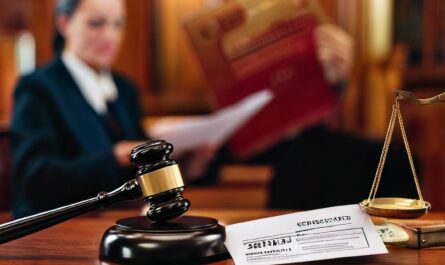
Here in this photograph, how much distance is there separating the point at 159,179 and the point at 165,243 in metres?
0.08

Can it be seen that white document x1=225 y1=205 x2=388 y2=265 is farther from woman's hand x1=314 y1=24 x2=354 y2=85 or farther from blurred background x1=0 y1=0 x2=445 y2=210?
blurred background x1=0 y1=0 x2=445 y2=210

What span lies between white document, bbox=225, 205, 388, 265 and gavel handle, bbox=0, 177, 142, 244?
145mm

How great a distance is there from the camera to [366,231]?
0.86 m

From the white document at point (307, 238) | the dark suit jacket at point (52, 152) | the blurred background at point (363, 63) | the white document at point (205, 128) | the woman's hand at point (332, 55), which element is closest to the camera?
the white document at point (307, 238)

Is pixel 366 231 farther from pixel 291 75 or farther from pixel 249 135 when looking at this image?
pixel 249 135

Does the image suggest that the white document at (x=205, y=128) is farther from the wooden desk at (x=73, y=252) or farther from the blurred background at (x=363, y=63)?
the blurred background at (x=363, y=63)

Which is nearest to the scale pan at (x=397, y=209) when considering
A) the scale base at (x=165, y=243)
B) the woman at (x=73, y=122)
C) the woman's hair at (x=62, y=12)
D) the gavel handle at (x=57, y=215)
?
the scale base at (x=165, y=243)

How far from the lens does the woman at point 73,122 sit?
6.39 ft

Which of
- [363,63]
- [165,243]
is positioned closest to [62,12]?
[165,243]

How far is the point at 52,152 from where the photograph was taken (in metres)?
1.96

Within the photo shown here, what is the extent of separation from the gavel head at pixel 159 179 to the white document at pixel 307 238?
9 cm

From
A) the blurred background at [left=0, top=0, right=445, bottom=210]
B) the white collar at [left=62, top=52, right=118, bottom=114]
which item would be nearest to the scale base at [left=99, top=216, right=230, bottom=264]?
the white collar at [left=62, top=52, right=118, bottom=114]

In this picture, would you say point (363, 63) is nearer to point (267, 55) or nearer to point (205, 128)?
point (267, 55)

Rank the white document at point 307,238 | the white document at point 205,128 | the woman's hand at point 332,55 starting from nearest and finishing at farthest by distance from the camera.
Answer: the white document at point 307,238 < the white document at point 205,128 < the woman's hand at point 332,55
